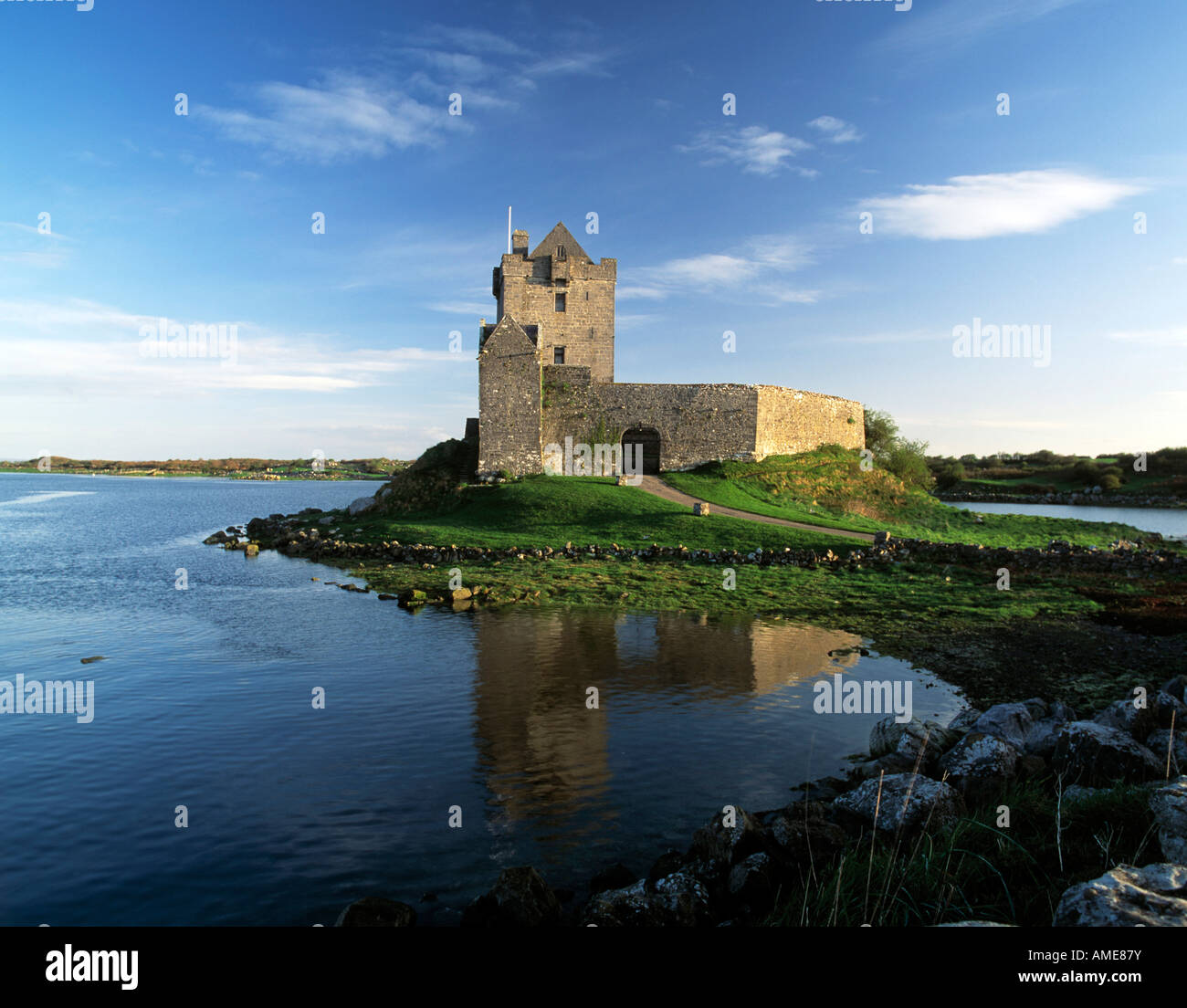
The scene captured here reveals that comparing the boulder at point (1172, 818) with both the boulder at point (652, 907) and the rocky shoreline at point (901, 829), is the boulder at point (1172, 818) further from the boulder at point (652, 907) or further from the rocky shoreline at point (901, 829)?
the boulder at point (652, 907)

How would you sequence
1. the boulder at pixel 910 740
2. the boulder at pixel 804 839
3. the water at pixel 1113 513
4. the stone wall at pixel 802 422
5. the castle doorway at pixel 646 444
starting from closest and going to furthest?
the boulder at pixel 804 839
the boulder at pixel 910 740
the castle doorway at pixel 646 444
the stone wall at pixel 802 422
the water at pixel 1113 513

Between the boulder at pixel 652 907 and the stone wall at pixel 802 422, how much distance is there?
45.3 meters

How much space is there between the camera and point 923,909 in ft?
20.7

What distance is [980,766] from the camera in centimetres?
911

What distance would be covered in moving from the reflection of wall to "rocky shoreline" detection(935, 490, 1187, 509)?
265 ft

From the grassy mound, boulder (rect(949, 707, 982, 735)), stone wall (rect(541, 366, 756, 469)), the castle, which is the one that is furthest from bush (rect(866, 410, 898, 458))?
boulder (rect(949, 707, 982, 735))

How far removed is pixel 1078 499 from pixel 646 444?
64.5m

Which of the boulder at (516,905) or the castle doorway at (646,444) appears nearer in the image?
the boulder at (516,905)

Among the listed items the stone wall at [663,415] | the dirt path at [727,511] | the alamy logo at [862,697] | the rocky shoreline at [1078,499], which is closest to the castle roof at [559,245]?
the stone wall at [663,415]

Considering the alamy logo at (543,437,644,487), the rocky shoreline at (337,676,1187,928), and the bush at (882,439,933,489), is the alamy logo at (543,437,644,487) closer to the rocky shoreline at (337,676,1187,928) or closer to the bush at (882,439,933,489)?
the bush at (882,439,933,489)

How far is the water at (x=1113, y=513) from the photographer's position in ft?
183

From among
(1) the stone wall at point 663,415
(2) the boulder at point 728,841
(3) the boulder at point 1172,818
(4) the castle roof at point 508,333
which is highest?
(4) the castle roof at point 508,333
